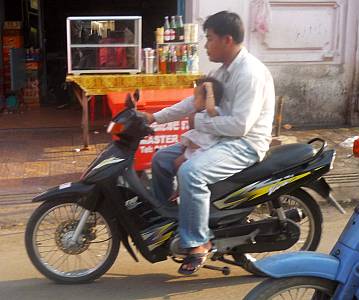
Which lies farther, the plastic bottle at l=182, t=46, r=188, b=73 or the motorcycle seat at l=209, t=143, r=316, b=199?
the plastic bottle at l=182, t=46, r=188, b=73

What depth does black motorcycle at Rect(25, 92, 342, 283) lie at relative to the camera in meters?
3.60

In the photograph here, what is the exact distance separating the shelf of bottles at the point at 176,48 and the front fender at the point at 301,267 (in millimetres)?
4730

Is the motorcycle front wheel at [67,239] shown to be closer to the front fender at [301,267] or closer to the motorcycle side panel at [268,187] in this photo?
the motorcycle side panel at [268,187]

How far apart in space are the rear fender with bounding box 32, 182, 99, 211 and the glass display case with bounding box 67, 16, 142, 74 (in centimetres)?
344

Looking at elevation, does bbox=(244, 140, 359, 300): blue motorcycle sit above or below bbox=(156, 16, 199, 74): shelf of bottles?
below

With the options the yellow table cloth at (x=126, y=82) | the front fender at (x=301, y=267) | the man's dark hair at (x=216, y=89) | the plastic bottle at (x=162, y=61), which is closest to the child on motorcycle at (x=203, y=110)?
the man's dark hair at (x=216, y=89)

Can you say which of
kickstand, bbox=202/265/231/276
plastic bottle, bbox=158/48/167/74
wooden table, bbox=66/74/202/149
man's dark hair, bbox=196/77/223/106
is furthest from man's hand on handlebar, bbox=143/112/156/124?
plastic bottle, bbox=158/48/167/74

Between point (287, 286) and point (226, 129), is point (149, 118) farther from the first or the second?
point (287, 286)

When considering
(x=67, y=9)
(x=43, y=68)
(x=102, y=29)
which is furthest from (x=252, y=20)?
(x=67, y=9)

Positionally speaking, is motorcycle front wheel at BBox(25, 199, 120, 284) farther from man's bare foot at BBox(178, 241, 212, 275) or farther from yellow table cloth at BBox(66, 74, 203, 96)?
yellow table cloth at BBox(66, 74, 203, 96)

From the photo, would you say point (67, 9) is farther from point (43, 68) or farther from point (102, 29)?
point (102, 29)

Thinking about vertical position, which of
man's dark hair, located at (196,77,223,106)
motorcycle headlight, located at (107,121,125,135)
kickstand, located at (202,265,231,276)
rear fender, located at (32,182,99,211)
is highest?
man's dark hair, located at (196,77,223,106)

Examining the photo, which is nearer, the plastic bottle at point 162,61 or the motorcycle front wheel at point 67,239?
the motorcycle front wheel at point 67,239

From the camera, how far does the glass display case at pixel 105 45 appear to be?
22.5 feet
